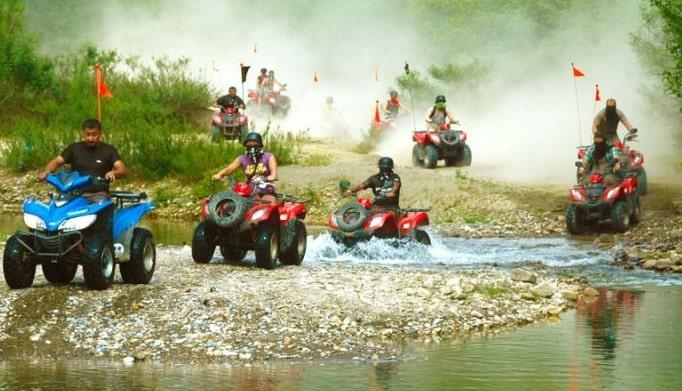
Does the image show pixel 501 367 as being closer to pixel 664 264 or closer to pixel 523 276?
pixel 523 276

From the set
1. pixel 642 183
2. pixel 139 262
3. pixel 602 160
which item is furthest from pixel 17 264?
pixel 642 183

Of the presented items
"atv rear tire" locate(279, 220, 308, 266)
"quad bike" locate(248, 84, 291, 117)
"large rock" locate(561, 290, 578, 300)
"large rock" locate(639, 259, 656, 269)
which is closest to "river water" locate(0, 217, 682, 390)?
"large rock" locate(561, 290, 578, 300)

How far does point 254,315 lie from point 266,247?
365 cm

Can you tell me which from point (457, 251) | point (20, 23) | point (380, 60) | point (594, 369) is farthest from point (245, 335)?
point (380, 60)

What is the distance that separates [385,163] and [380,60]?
121ft

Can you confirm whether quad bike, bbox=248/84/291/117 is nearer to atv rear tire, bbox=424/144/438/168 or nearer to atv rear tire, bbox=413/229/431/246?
atv rear tire, bbox=424/144/438/168

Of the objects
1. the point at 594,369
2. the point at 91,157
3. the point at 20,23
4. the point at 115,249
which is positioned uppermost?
the point at 20,23

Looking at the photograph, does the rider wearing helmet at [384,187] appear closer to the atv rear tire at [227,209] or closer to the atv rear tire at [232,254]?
the atv rear tire at [232,254]

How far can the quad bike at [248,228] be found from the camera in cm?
1662

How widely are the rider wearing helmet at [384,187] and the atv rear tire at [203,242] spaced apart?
3.29 m

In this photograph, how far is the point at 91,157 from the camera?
46.2 ft

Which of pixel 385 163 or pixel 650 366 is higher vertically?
pixel 385 163

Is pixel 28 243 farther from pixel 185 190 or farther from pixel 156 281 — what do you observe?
pixel 185 190

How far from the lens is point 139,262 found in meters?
13.9
